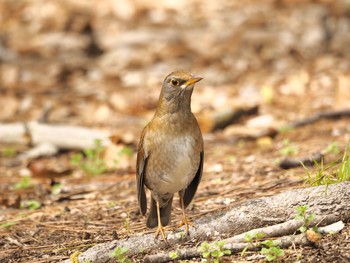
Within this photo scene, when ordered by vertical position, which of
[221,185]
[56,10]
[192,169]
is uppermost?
[56,10]

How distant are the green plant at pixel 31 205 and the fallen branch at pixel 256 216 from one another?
1.80m

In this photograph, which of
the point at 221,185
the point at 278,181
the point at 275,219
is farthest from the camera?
the point at 221,185

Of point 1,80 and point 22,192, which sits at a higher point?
point 1,80

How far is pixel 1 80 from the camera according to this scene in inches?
417

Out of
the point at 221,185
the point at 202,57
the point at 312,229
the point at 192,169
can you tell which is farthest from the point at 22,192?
the point at 202,57

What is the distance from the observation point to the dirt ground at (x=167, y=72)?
23.9 feet

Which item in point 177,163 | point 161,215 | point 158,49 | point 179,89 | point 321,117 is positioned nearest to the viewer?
point 177,163

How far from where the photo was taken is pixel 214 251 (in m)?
3.38

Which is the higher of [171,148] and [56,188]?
[171,148]

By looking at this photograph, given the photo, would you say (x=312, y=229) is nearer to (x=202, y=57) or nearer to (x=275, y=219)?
(x=275, y=219)

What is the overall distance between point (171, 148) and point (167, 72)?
6.75m

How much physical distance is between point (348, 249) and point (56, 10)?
29.9 ft

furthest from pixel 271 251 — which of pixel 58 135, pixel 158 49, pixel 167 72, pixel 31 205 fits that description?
pixel 158 49

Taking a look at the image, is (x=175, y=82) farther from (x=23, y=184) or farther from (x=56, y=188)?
(x=23, y=184)
